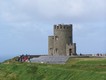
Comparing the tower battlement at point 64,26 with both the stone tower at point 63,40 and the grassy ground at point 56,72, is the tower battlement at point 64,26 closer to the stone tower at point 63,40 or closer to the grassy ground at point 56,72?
the stone tower at point 63,40

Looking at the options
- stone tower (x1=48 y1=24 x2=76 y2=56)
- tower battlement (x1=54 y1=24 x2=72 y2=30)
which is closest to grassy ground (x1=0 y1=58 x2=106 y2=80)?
stone tower (x1=48 y1=24 x2=76 y2=56)

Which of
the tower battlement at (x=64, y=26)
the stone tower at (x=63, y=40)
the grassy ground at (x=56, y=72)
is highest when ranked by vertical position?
the tower battlement at (x=64, y=26)

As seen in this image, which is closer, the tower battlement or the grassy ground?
the grassy ground

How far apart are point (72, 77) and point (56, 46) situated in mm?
38281

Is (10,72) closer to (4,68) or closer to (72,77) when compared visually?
(4,68)

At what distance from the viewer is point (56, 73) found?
52.3 meters

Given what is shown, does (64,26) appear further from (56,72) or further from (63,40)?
(56,72)

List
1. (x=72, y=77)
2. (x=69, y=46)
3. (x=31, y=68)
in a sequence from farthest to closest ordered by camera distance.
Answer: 1. (x=69, y=46)
2. (x=31, y=68)
3. (x=72, y=77)

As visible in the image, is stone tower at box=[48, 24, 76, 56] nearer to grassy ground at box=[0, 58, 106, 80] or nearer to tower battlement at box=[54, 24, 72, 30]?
tower battlement at box=[54, 24, 72, 30]

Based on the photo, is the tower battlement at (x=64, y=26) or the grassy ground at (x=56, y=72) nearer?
the grassy ground at (x=56, y=72)

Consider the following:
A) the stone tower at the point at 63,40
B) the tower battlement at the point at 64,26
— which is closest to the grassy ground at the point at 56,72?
the stone tower at the point at 63,40

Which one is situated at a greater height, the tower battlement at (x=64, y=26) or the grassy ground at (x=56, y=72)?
the tower battlement at (x=64, y=26)

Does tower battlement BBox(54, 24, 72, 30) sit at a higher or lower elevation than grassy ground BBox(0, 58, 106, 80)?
higher

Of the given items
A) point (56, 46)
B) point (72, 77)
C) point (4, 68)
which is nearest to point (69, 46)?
point (56, 46)
